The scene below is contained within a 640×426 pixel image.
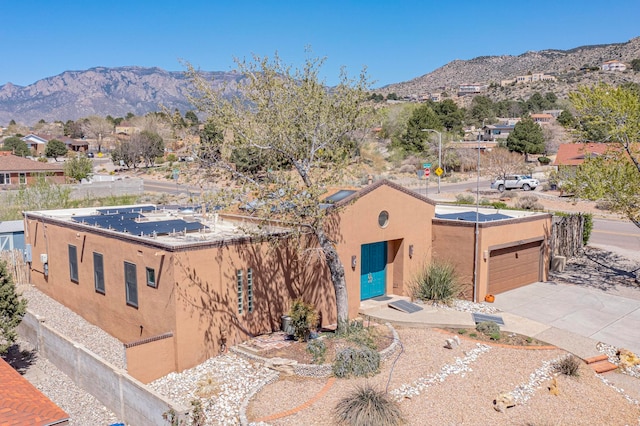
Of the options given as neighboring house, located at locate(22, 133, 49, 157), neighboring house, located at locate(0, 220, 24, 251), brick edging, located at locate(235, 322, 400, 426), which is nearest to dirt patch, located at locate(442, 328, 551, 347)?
brick edging, located at locate(235, 322, 400, 426)

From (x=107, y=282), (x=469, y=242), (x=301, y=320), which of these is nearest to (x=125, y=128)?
(x=107, y=282)

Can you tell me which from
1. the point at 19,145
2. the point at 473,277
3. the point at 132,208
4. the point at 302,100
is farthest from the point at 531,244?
the point at 19,145

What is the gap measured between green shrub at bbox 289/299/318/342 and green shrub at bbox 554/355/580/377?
20.3 feet

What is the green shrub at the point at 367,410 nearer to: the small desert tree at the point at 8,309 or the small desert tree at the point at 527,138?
the small desert tree at the point at 8,309

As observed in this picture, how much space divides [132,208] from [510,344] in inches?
601

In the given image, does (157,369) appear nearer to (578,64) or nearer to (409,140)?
(409,140)

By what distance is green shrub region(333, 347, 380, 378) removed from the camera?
11922 mm

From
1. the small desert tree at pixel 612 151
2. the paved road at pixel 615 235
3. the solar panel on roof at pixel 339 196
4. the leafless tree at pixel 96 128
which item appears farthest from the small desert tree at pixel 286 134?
the leafless tree at pixel 96 128

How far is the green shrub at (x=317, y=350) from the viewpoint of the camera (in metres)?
12.4

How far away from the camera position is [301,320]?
1382cm

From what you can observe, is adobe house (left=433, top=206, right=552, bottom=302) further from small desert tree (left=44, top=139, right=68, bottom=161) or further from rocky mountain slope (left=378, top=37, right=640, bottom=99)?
rocky mountain slope (left=378, top=37, right=640, bottom=99)

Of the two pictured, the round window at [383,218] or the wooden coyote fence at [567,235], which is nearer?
the round window at [383,218]

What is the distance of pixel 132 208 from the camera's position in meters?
21.3

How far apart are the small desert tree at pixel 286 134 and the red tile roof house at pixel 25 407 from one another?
18.9ft
